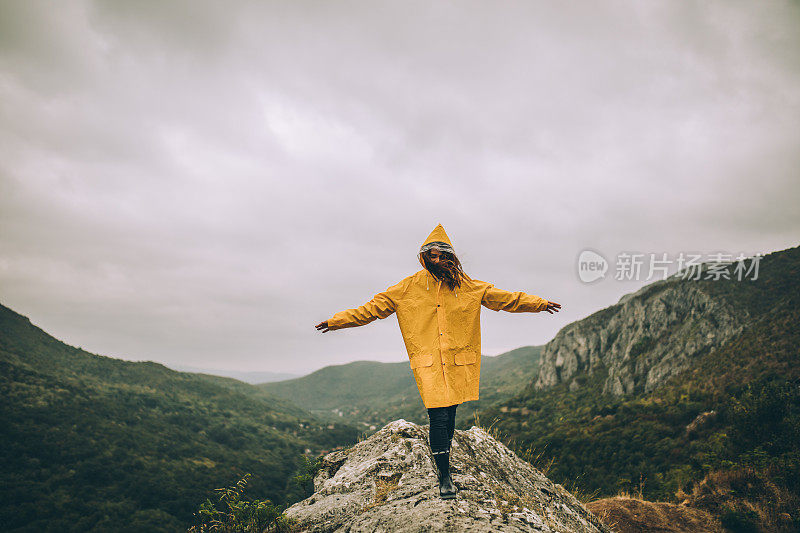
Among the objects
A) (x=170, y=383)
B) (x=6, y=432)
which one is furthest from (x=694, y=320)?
(x=170, y=383)

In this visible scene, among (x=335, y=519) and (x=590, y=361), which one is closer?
(x=335, y=519)

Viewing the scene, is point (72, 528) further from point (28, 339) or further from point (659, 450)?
point (28, 339)

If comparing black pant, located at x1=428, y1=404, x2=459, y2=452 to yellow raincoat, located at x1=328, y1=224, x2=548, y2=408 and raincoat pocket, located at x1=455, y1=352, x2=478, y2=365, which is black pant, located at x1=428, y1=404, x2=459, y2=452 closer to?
yellow raincoat, located at x1=328, y1=224, x2=548, y2=408

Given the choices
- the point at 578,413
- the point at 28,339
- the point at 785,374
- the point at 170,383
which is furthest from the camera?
the point at 170,383

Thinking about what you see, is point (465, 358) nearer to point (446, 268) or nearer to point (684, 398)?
point (446, 268)

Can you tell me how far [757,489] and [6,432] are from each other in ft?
399

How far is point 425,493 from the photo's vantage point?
13.5 ft

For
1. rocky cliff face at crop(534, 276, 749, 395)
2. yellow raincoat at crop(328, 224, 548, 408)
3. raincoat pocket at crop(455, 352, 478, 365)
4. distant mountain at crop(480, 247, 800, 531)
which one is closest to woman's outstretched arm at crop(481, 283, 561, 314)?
yellow raincoat at crop(328, 224, 548, 408)

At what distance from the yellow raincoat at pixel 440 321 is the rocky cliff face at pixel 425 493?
1149 mm

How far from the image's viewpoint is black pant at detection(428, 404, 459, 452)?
393cm

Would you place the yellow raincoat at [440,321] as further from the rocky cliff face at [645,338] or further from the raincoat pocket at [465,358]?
the rocky cliff face at [645,338]

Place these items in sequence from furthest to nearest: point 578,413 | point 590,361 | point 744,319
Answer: point 590,361
point 578,413
point 744,319

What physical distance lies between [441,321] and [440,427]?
4.13 ft

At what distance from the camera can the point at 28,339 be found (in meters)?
122
